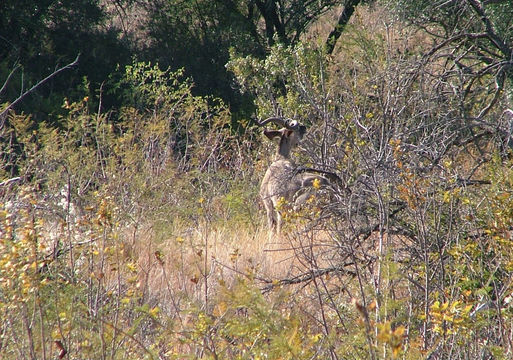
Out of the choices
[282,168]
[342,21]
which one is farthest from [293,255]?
[342,21]

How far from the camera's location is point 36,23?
16562 millimetres

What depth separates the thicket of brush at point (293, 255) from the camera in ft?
11.1

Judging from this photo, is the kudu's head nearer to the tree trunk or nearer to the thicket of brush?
the thicket of brush

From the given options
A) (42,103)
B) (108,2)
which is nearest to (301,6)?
(108,2)

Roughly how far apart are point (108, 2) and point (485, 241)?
15.9 metres

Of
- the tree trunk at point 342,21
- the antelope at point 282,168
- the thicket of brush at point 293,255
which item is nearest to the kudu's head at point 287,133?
the antelope at point 282,168

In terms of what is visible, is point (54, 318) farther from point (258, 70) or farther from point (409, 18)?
point (258, 70)

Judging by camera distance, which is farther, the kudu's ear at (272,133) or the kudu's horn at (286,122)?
the kudu's ear at (272,133)

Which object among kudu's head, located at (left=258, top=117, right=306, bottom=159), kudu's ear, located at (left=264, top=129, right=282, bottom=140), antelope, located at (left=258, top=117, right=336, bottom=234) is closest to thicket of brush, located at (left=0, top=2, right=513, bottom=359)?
antelope, located at (left=258, top=117, right=336, bottom=234)

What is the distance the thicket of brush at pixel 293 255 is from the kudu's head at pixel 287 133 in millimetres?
454

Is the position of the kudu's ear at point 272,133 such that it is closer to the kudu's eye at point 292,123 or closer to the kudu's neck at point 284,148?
the kudu's neck at point 284,148

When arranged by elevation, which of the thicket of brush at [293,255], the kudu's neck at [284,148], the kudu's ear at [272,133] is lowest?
the thicket of brush at [293,255]

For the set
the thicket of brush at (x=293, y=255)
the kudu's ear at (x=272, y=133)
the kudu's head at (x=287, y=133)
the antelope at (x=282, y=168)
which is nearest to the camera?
the thicket of brush at (x=293, y=255)

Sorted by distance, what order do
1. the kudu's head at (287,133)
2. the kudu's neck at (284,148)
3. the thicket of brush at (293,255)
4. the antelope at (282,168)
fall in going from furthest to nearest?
1. the kudu's neck at (284,148)
2. the kudu's head at (287,133)
3. the antelope at (282,168)
4. the thicket of brush at (293,255)
